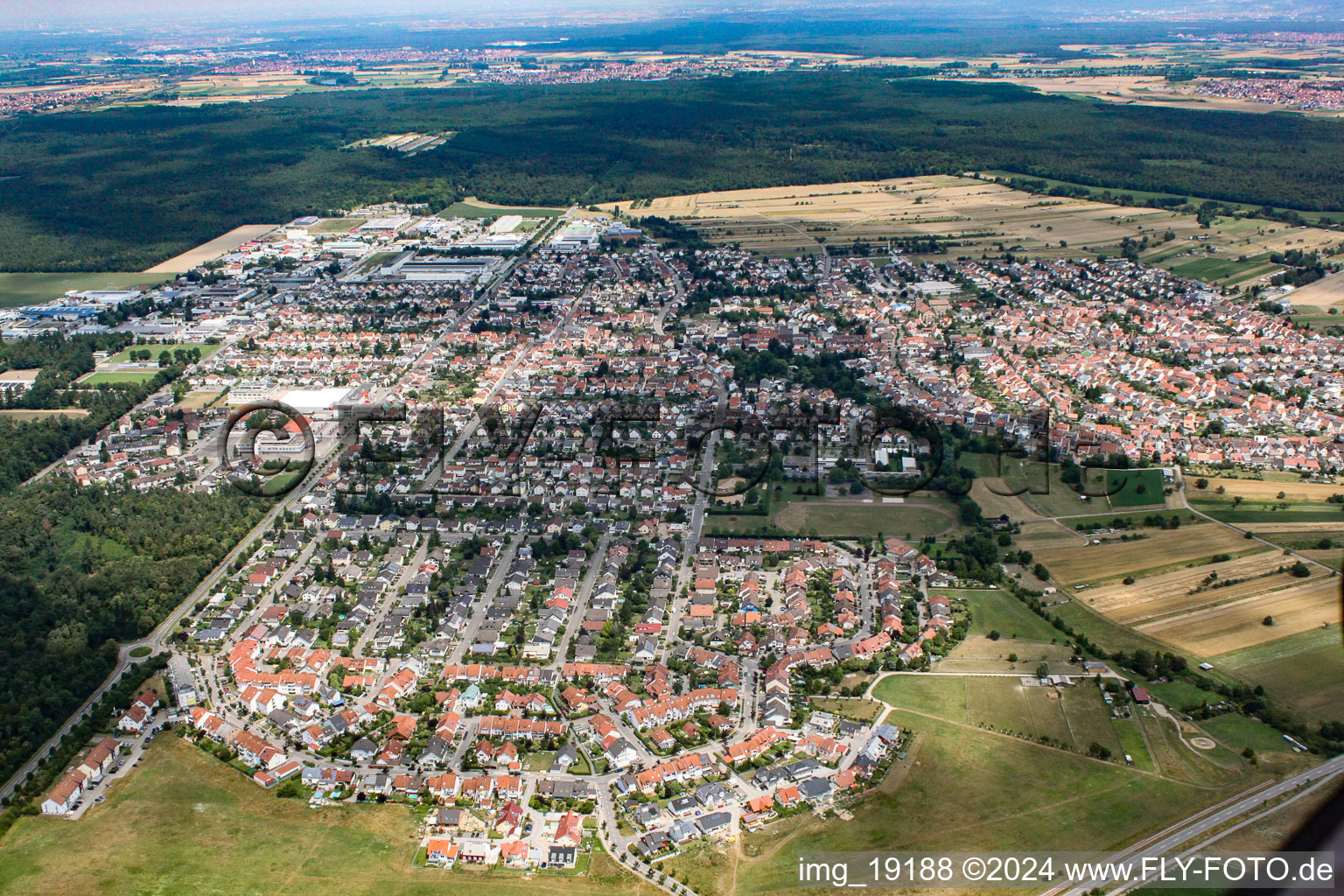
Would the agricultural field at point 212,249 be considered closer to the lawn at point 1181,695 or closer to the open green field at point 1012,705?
the open green field at point 1012,705

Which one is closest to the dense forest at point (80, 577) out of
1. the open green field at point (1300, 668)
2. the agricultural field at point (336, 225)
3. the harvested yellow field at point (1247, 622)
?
the harvested yellow field at point (1247, 622)

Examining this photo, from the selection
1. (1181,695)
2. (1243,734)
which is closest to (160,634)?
(1181,695)

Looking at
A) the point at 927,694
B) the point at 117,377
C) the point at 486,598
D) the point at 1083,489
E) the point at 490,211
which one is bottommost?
the point at 927,694

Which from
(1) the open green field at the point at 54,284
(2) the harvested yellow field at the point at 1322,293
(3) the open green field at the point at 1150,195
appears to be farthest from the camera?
(3) the open green field at the point at 1150,195

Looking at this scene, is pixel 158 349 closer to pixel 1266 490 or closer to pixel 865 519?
pixel 865 519

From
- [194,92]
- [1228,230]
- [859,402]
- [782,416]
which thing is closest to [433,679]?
[782,416]

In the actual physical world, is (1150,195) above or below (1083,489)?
above
